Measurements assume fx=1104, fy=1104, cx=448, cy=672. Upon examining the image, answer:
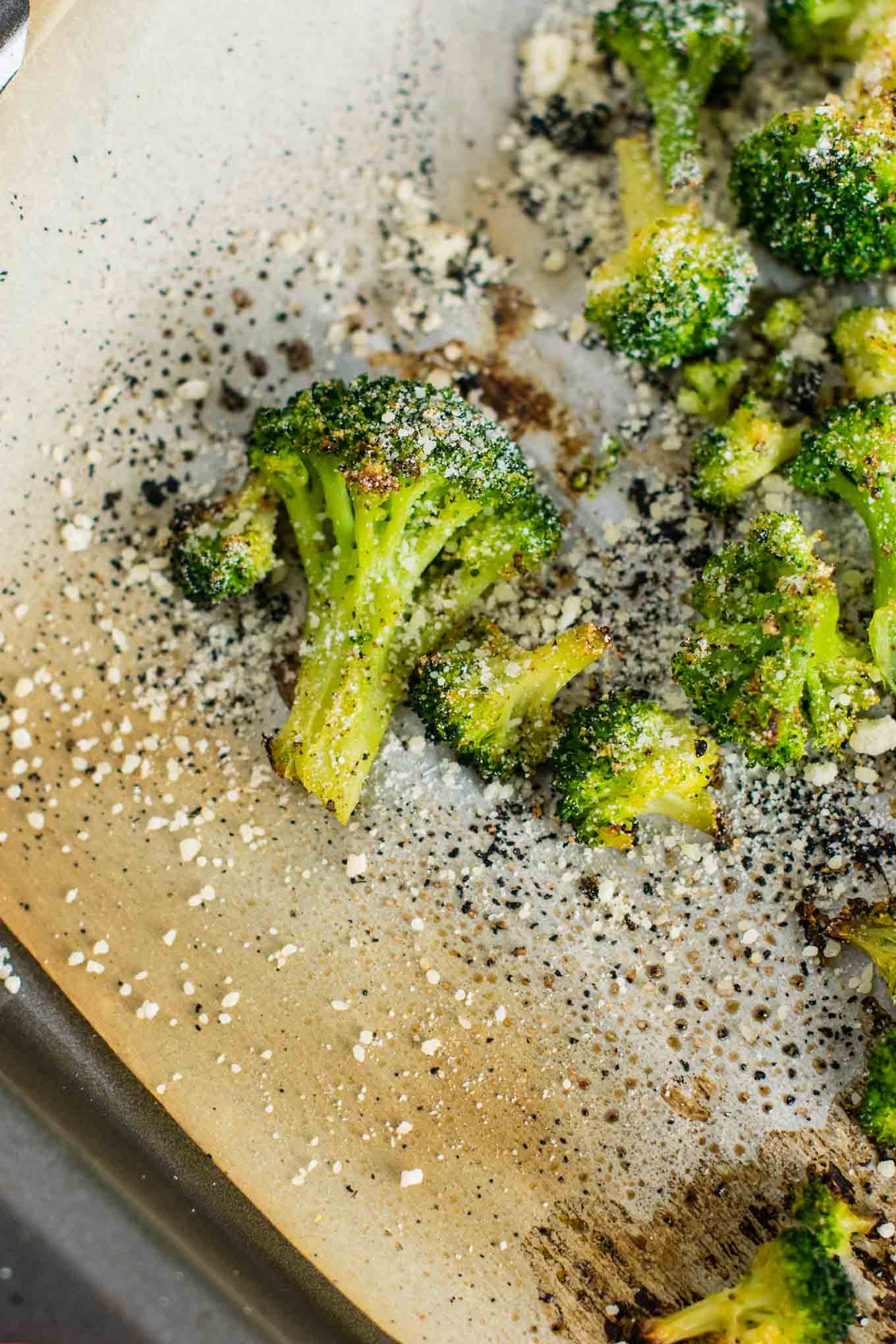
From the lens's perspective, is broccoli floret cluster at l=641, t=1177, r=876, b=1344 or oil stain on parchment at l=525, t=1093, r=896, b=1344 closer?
broccoli floret cluster at l=641, t=1177, r=876, b=1344

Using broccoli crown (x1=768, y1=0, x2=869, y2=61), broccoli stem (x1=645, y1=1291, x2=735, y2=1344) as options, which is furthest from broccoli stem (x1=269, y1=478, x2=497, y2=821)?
broccoli crown (x1=768, y1=0, x2=869, y2=61)

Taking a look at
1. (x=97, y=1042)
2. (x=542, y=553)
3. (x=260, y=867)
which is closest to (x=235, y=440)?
(x=542, y=553)

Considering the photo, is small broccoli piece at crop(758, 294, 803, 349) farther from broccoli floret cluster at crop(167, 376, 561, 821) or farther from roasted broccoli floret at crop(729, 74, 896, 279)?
broccoli floret cluster at crop(167, 376, 561, 821)

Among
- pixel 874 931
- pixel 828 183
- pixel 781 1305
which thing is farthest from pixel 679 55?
pixel 781 1305

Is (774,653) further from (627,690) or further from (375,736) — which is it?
(375,736)

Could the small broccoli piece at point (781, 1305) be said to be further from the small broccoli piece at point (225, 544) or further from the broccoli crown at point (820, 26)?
the broccoli crown at point (820, 26)
